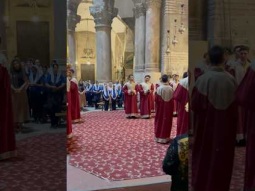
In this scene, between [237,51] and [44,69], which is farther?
[44,69]

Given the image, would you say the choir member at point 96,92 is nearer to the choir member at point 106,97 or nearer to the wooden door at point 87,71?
the choir member at point 106,97

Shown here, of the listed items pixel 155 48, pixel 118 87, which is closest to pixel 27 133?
pixel 155 48

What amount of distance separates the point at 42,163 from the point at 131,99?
12.2 m

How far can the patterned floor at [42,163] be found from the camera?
3934 millimetres

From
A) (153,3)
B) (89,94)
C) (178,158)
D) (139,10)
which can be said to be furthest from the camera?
(89,94)

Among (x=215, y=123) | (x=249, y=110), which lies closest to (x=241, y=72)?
(x=249, y=110)

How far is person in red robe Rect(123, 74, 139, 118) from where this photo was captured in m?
15.8

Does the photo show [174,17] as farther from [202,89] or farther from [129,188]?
[202,89]

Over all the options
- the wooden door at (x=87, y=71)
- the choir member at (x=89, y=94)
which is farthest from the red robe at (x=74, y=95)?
the wooden door at (x=87, y=71)

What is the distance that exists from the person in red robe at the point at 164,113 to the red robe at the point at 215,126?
19.6 feet

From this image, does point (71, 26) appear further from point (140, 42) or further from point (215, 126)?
point (215, 126)

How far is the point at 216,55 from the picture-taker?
3322mm

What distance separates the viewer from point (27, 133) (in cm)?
392

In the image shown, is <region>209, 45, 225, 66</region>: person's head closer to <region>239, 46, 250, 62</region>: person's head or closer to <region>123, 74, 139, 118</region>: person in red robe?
<region>239, 46, 250, 62</region>: person's head
